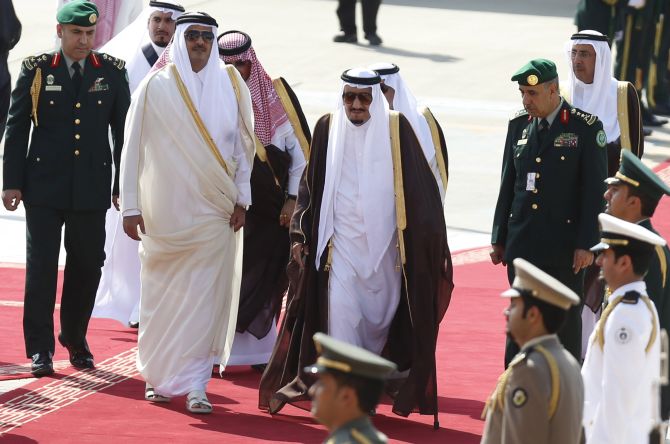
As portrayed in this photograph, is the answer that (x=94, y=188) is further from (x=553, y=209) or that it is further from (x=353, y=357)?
(x=353, y=357)

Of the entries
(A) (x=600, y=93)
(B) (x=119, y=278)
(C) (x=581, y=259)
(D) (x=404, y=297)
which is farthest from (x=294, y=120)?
(C) (x=581, y=259)

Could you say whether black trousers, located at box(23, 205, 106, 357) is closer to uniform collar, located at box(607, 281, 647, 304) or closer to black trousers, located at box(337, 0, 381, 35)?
uniform collar, located at box(607, 281, 647, 304)

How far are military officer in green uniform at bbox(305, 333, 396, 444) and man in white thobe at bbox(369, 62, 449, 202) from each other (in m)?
4.80

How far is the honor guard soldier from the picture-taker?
5773 millimetres

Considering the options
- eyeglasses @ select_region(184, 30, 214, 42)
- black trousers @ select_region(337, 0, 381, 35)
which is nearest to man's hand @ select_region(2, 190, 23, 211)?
eyeglasses @ select_region(184, 30, 214, 42)

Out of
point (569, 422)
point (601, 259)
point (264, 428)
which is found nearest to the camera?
point (569, 422)

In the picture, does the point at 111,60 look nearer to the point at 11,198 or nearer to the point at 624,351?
the point at 11,198

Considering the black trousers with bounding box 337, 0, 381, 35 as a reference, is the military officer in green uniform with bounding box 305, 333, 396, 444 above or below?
above

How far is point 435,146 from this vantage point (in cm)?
946

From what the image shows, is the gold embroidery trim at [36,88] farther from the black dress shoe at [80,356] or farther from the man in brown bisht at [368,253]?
the man in brown bisht at [368,253]

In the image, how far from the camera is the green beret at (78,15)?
29.4 ft

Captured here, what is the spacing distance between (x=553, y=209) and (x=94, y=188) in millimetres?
2453

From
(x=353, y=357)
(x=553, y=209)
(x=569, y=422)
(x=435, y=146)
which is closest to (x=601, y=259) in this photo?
(x=569, y=422)

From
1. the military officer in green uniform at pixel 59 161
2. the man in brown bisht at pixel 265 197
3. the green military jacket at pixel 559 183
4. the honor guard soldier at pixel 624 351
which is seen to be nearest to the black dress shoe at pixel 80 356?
the military officer in green uniform at pixel 59 161
